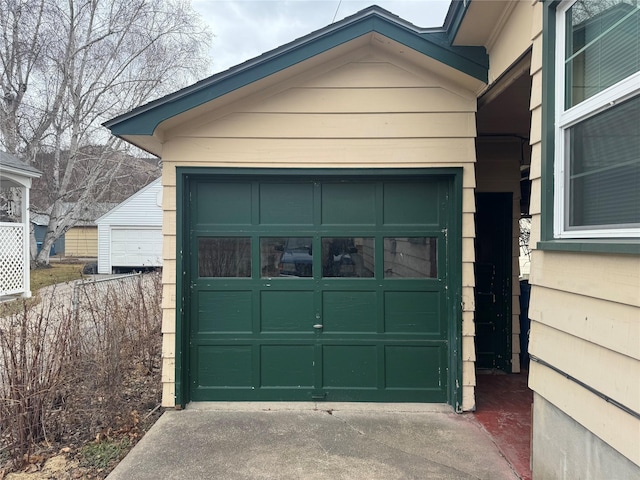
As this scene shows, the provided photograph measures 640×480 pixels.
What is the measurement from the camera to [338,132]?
3.86 m

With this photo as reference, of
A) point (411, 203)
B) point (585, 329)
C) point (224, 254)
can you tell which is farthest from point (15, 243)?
point (585, 329)

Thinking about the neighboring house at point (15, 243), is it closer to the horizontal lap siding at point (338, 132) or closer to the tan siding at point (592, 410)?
the horizontal lap siding at point (338, 132)

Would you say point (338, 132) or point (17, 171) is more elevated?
point (17, 171)

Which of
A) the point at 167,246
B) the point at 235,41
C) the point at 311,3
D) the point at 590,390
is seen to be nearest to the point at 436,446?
the point at 590,390

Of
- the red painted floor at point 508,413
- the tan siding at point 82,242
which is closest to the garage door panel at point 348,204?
the red painted floor at point 508,413

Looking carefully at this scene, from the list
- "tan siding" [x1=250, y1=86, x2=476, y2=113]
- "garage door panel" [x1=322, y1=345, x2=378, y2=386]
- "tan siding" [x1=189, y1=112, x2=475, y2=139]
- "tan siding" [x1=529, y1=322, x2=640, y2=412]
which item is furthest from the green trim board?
"tan siding" [x1=529, y1=322, x2=640, y2=412]

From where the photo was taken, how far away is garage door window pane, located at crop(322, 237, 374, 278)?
13.1 ft

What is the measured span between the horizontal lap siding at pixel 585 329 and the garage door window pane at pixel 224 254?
2488 mm

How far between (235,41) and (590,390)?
17.1m

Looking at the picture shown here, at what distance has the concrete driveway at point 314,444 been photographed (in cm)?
285

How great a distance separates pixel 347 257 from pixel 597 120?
2.33 metres

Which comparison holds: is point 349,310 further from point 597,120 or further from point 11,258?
point 11,258

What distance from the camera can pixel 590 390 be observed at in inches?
82.2

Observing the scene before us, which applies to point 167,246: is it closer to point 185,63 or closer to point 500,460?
point 500,460
